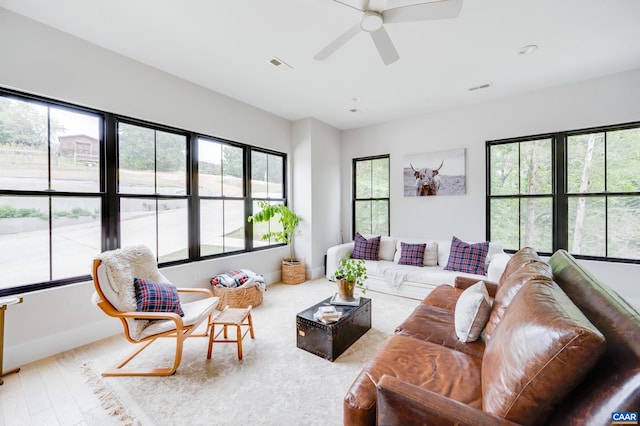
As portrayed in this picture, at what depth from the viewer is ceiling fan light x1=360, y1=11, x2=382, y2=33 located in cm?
193

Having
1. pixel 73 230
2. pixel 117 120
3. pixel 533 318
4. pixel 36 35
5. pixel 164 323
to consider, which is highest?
pixel 36 35

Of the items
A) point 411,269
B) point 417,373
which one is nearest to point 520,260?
point 417,373

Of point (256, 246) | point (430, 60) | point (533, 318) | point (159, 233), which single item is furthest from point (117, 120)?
point (533, 318)

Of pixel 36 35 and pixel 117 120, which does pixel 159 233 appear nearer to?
pixel 117 120

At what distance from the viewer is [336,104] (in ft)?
13.7

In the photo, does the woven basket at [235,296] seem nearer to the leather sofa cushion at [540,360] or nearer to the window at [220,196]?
the window at [220,196]

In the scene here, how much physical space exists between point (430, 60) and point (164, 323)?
3780 millimetres

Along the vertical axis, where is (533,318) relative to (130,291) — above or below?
above

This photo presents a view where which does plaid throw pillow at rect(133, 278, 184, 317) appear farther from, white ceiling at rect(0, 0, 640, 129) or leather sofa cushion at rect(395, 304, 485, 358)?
white ceiling at rect(0, 0, 640, 129)

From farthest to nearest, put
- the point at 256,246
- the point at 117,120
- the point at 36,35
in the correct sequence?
the point at 256,246
the point at 117,120
the point at 36,35

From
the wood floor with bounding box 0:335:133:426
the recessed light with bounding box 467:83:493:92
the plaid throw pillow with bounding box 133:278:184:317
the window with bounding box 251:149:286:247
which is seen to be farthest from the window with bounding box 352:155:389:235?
the wood floor with bounding box 0:335:133:426

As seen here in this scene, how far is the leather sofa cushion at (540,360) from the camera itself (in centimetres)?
84

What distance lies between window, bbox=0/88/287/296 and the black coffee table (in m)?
2.03

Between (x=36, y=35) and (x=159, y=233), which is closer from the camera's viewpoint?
(x=36, y=35)
